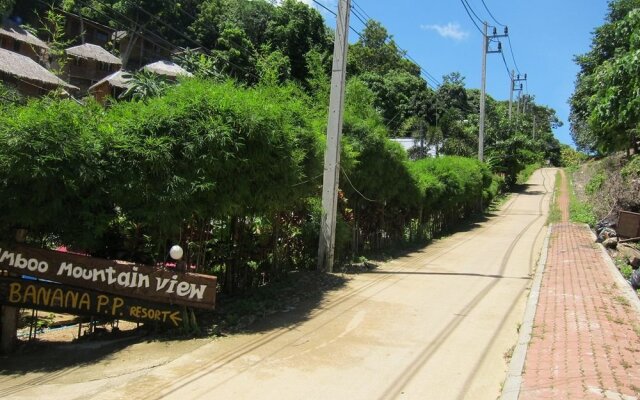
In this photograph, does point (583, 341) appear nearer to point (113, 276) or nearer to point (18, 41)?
point (113, 276)

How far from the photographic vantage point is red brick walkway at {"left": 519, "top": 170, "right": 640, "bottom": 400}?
16.0 feet

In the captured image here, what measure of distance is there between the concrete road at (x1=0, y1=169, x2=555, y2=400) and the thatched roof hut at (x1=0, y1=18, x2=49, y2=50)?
3948cm

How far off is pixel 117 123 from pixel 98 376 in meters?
3.17

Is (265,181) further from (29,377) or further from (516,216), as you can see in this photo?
(516,216)

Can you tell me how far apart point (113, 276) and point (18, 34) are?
43284mm

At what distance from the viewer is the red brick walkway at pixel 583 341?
489 cm

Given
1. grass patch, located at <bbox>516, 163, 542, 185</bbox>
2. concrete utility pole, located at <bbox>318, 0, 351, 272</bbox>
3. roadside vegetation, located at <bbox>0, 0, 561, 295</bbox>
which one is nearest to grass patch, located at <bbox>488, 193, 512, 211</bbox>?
grass patch, located at <bbox>516, 163, 542, 185</bbox>

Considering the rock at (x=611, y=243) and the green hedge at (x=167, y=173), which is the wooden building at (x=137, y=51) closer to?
the rock at (x=611, y=243)

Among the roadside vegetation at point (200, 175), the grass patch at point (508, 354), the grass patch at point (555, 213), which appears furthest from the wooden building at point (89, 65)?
the grass patch at point (508, 354)

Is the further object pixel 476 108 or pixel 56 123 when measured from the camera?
pixel 476 108

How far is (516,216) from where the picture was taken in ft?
101

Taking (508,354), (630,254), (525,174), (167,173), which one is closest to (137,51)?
(525,174)

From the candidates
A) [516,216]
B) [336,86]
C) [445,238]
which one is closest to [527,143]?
[516,216]

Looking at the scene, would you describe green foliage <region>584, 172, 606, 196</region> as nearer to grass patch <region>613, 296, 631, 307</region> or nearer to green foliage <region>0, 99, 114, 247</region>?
grass patch <region>613, 296, 631, 307</region>
